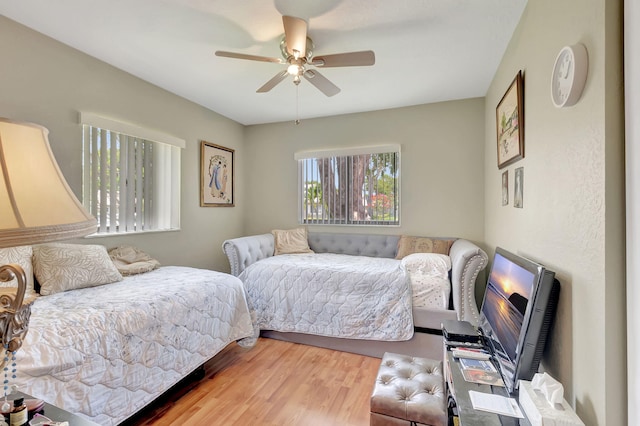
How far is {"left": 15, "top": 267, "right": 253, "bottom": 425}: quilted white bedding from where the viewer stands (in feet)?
4.02

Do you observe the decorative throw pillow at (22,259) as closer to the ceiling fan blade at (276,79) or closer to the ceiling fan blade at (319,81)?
the ceiling fan blade at (276,79)

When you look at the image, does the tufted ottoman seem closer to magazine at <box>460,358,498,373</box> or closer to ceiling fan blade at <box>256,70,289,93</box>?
magazine at <box>460,358,498,373</box>

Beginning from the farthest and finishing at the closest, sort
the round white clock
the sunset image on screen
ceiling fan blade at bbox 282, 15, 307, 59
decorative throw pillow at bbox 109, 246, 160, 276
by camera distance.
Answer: decorative throw pillow at bbox 109, 246, 160, 276
ceiling fan blade at bbox 282, 15, 307, 59
the sunset image on screen
the round white clock

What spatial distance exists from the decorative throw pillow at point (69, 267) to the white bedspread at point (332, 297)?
1.21m

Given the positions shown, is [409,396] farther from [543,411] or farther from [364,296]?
[364,296]

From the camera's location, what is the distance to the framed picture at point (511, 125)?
1.69m

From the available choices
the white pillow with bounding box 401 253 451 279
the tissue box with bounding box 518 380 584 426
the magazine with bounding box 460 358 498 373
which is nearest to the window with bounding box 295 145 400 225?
the white pillow with bounding box 401 253 451 279

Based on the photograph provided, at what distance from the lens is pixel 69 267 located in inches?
73.0

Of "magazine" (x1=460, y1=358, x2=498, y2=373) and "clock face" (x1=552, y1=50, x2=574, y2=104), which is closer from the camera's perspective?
"clock face" (x1=552, y1=50, x2=574, y2=104)

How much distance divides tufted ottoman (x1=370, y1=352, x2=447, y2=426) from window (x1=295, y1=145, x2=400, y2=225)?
209 cm

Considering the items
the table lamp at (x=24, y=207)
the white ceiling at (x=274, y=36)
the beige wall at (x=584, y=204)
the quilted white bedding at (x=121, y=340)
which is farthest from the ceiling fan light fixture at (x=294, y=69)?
the quilted white bedding at (x=121, y=340)

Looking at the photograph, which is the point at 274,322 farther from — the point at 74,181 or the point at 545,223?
the point at 545,223

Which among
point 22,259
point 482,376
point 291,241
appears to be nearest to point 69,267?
point 22,259

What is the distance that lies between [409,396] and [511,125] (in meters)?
1.80
